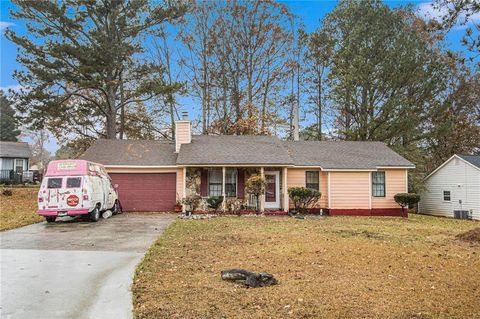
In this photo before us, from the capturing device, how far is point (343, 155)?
22.3 meters

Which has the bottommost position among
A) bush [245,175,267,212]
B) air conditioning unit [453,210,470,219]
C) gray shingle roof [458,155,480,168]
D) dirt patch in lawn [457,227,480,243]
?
air conditioning unit [453,210,470,219]

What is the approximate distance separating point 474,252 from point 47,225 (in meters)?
12.8

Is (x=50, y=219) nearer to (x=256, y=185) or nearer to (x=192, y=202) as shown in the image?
(x=192, y=202)

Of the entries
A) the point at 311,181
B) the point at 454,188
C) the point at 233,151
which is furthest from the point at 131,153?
the point at 454,188

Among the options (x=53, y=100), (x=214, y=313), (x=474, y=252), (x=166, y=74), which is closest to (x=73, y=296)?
(x=214, y=313)

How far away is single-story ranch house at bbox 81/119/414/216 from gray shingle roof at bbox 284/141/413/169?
0.17ft

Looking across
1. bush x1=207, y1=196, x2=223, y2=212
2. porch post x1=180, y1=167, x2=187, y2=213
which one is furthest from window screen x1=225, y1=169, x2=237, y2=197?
porch post x1=180, y1=167, x2=187, y2=213

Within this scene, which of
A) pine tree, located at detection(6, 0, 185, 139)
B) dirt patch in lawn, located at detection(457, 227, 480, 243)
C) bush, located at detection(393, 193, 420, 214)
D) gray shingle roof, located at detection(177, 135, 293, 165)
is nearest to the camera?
dirt patch in lawn, located at detection(457, 227, 480, 243)

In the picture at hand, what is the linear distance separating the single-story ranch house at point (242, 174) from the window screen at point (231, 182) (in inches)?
2.0

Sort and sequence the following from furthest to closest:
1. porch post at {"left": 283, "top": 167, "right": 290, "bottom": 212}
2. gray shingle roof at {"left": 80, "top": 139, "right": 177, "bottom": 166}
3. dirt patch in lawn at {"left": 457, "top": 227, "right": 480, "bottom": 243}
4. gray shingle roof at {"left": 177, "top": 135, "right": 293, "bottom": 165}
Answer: gray shingle roof at {"left": 80, "top": 139, "right": 177, "bottom": 166}
porch post at {"left": 283, "top": 167, "right": 290, "bottom": 212}
gray shingle roof at {"left": 177, "top": 135, "right": 293, "bottom": 165}
dirt patch in lawn at {"left": 457, "top": 227, "right": 480, "bottom": 243}

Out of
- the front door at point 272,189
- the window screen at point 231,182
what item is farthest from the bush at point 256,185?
the front door at point 272,189

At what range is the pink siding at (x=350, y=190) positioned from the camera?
20734 mm

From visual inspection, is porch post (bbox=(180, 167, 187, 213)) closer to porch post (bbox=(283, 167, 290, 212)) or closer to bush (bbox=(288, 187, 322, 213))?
porch post (bbox=(283, 167, 290, 212))

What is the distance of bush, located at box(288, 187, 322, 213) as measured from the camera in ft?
62.8
